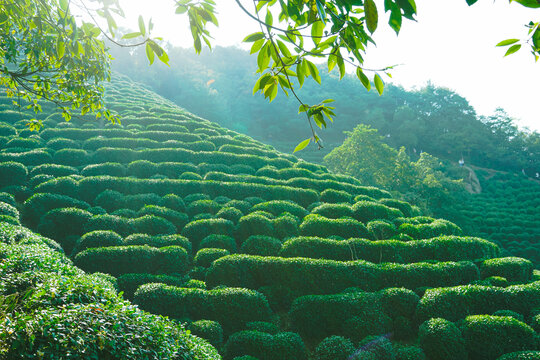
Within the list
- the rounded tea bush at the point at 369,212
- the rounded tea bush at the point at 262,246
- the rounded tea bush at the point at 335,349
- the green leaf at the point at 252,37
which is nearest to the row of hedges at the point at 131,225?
the rounded tea bush at the point at 262,246

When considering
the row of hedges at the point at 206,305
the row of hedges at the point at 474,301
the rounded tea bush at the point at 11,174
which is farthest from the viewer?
the rounded tea bush at the point at 11,174

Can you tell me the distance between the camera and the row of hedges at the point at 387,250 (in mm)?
9492

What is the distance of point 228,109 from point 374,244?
4849 centimetres

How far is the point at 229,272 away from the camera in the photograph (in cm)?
837

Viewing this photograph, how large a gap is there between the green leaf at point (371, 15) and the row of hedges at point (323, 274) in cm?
762

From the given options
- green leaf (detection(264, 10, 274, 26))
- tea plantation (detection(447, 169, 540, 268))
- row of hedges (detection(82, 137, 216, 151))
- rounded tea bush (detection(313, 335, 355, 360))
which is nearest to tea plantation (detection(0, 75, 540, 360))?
rounded tea bush (detection(313, 335, 355, 360))

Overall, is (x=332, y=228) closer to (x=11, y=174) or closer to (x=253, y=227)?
(x=253, y=227)

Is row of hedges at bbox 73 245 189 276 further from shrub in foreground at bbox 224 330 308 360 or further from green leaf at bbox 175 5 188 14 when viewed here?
green leaf at bbox 175 5 188 14

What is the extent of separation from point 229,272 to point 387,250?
4.88 meters

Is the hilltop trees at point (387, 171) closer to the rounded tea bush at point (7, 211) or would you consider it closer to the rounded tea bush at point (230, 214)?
the rounded tea bush at point (230, 214)

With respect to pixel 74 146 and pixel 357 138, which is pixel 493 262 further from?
pixel 357 138

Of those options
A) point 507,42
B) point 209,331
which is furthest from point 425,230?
point 507,42

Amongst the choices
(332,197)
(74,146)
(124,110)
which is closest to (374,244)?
(332,197)

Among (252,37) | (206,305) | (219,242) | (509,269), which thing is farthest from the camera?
(219,242)
